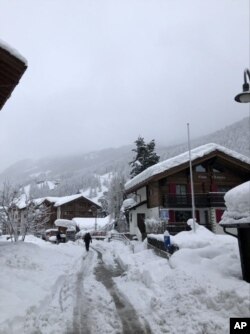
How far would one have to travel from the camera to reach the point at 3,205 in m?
26.0

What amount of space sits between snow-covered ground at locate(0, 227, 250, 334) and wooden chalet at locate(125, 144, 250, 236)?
780 inches

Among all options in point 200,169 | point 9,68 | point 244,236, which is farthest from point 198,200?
point 9,68

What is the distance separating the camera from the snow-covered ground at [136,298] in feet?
23.1

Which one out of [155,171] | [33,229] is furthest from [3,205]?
[155,171]

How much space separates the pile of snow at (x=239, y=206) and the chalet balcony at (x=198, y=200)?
971 inches

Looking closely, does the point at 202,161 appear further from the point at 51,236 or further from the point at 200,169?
the point at 51,236

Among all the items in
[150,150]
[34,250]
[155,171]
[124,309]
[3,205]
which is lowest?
[124,309]

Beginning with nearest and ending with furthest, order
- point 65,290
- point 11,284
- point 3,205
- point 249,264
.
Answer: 1. point 249,264
2. point 11,284
3. point 65,290
4. point 3,205

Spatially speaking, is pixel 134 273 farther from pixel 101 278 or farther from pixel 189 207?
pixel 189 207

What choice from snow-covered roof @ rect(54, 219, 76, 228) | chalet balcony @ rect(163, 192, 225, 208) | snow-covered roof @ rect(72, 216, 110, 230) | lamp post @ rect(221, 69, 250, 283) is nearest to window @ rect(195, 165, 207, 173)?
chalet balcony @ rect(163, 192, 225, 208)

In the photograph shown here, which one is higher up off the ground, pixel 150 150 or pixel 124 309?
pixel 150 150

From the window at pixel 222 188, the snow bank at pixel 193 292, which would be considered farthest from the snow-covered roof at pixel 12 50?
the window at pixel 222 188

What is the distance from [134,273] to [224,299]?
21.8ft

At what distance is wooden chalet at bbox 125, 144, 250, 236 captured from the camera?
33.5m
